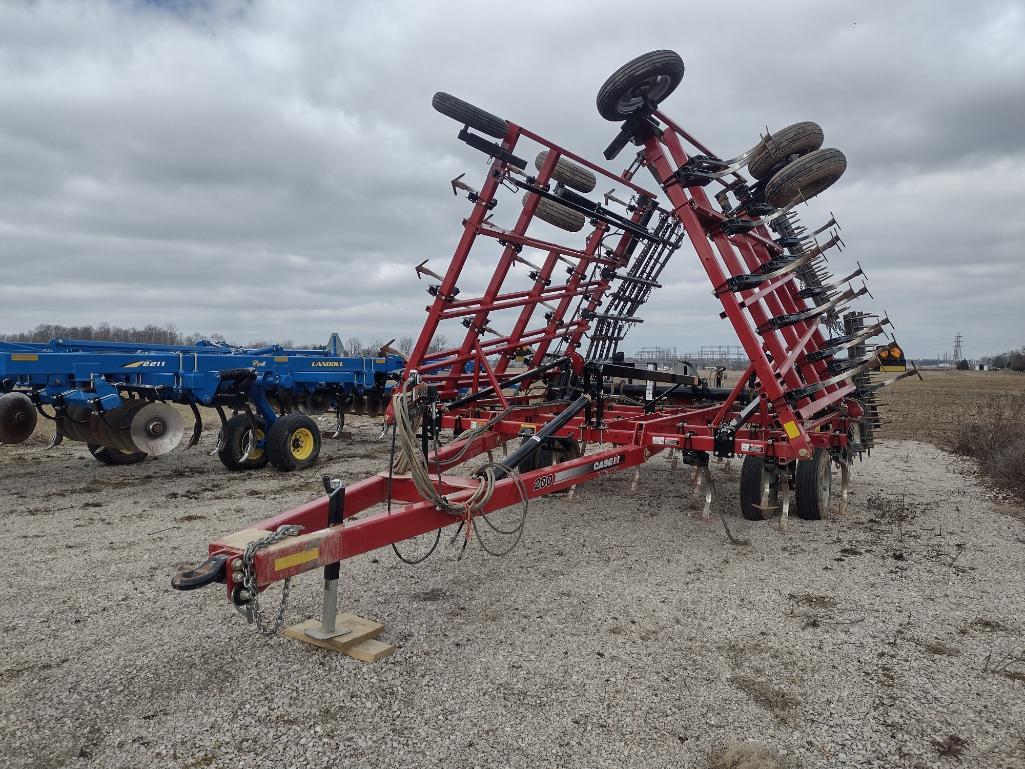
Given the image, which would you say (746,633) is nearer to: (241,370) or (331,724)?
(331,724)

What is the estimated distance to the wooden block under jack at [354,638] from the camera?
Result: 3.43 m

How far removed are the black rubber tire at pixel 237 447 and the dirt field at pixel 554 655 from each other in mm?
2501

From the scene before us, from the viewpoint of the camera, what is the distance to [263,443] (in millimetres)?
9070

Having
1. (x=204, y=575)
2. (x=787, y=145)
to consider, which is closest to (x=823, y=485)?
(x=787, y=145)

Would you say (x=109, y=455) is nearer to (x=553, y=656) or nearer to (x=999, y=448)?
(x=553, y=656)

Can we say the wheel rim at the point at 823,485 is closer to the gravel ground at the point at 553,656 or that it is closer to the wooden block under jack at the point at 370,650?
the gravel ground at the point at 553,656

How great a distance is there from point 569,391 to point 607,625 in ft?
11.7

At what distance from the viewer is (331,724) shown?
2857 mm

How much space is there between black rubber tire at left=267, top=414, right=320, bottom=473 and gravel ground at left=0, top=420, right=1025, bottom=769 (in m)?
2.60

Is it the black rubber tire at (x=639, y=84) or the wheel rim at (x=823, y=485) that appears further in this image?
the wheel rim at (x=823, y=485)

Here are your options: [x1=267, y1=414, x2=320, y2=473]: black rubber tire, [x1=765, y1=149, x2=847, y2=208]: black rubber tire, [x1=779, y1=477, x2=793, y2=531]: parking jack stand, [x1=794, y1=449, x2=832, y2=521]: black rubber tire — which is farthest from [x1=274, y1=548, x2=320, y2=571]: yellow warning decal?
[x1=267, y1=414, x2=320, y2=473]: black rubber tire

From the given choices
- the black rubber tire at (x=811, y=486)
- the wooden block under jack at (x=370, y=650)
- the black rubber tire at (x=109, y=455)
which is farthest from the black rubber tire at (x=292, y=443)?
the black rubber tire at (x=811, y=486)

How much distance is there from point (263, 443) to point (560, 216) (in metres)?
4.98

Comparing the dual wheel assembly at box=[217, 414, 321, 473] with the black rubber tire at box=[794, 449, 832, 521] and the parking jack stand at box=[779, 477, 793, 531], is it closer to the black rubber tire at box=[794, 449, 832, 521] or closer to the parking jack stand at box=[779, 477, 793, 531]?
the parking jack stand at box=[779, 477, 793, 531]
